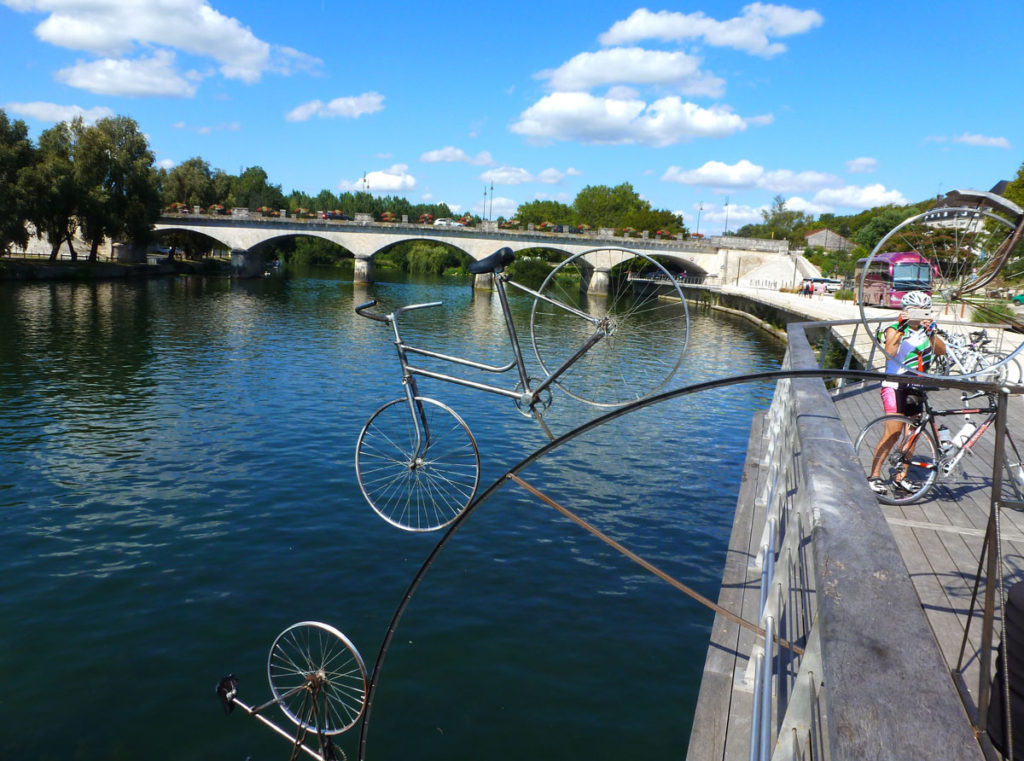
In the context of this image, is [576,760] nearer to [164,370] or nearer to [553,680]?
[553,680]

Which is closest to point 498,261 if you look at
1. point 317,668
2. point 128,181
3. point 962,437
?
point 317,668

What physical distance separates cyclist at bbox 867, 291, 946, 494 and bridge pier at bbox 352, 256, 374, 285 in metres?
71.0

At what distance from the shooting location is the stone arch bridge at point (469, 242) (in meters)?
73.9

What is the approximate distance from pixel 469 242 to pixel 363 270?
11.5 m

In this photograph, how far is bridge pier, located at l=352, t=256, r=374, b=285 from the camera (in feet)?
248

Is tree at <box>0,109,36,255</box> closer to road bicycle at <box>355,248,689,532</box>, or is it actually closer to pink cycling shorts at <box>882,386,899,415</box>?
road bicycle at <box>355,248,689,532</box>

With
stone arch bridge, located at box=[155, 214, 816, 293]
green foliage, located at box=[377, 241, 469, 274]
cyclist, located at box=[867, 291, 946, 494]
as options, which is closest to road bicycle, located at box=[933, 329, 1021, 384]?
cyclist, located at box=[867, 291, 946, 494]

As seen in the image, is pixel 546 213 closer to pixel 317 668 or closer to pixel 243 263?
pixel 243 263

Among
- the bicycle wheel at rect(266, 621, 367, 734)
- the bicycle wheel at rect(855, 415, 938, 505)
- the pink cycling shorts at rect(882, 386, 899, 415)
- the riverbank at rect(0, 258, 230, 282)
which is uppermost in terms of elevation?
the pink cycling shorts at rect(882, 386, 899, 415)

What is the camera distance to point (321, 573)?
10680mm

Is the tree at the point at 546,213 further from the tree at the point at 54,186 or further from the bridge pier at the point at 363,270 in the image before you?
the tree at the point at 54,186

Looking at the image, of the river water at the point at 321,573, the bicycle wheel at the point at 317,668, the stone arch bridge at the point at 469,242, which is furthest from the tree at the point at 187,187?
the bicycle wheel at the point at 317,668

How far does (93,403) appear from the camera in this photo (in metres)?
19.6

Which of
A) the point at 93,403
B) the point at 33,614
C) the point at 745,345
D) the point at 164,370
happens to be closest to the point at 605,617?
the point at 33,614
